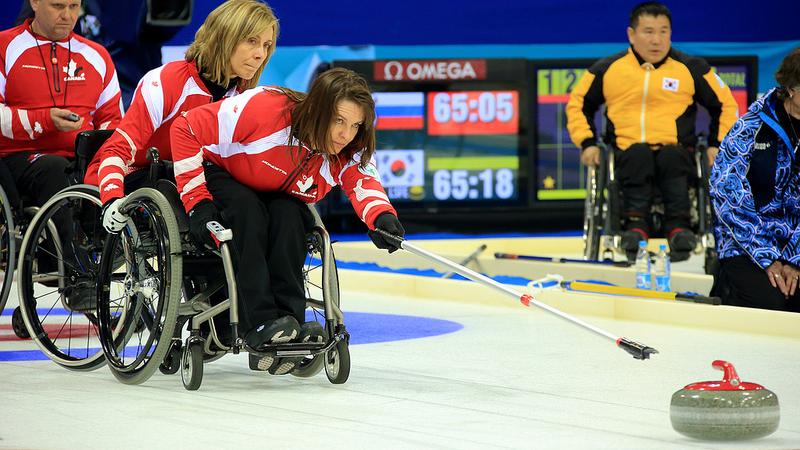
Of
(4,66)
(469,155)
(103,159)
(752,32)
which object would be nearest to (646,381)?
(103,159)

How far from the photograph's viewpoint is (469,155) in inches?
348

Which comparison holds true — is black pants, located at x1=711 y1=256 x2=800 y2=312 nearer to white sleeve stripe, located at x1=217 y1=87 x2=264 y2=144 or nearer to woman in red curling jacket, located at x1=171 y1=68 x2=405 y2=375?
woman in red curling jacket, located at x1=171 y1=68 x2=405 y2=375

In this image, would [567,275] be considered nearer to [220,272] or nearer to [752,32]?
[220,272]

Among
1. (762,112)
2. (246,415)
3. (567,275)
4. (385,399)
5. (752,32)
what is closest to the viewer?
(246,415)

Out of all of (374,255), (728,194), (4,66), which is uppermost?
(4,66)

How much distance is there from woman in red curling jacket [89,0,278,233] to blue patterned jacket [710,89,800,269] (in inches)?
63.6

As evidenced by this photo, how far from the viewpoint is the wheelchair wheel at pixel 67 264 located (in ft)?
13.2

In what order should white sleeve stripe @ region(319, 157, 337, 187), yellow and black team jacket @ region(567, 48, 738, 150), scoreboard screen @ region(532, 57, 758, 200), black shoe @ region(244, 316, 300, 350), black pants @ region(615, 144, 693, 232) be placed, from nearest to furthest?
black shoe @ region(244, 316, 300, 350), white sleeve stripe @ region(319, 157, 337, 187), black pants @ region(615, 144, 693, 232), yellow and black team jacket @ region(567, 48, 738, 150), scoreboard screen @ region(532, 57, 758, 200)

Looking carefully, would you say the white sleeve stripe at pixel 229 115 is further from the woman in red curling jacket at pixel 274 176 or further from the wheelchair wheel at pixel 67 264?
the wheelchair wheel at pixel 67 264

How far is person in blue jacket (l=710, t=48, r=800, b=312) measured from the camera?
456cm

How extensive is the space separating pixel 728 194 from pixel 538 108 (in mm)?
4439

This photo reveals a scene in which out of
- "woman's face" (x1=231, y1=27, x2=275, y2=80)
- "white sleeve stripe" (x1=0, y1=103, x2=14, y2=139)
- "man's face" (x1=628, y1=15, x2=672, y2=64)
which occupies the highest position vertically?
"man's face" (x1=628, y1=15, x2=672, y2=64)

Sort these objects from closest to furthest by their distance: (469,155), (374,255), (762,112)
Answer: (762,112) < (374,255) < (469,155)

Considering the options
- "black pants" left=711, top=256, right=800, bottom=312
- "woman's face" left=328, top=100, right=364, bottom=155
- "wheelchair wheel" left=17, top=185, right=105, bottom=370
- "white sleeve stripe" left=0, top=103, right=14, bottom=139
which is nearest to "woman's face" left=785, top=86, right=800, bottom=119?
"black pants" left=711, top=256, right=800, bottom=312
